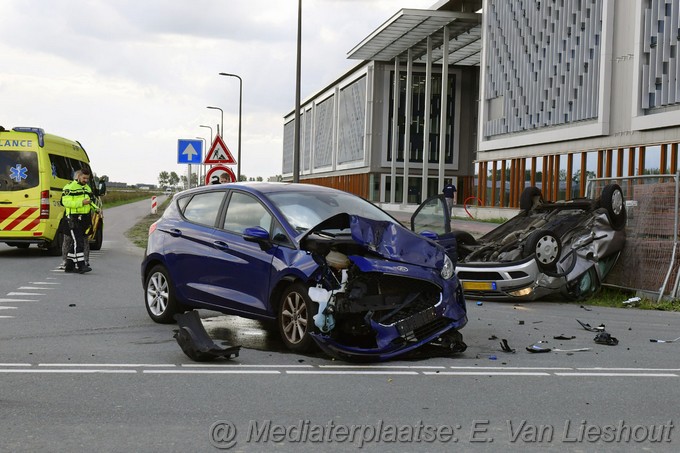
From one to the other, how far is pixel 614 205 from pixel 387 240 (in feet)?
20.3

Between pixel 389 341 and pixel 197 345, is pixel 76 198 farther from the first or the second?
pixel 389 341

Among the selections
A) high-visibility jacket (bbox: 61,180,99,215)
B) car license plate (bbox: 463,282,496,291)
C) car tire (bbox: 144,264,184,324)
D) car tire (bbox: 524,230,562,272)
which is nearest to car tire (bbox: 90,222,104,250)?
high-visibility jacket (bbox: 61,180,99,215)

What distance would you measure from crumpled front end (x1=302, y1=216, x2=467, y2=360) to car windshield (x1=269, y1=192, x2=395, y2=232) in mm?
767

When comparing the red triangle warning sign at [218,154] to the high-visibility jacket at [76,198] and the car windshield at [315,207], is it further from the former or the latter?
the car windshield at [315,207]

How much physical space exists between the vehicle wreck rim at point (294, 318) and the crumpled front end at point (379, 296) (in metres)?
0.26

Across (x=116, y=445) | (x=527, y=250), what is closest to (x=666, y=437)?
(x=116, y=445)

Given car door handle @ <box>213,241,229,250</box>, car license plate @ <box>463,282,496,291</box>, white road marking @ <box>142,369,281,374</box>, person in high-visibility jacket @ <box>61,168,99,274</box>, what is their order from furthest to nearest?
person in high-visibility jacket @ <box>61,168,99,274</box> → car license plate @ <box>463,282,496,291</box> → car door handle @ <box>213,241,229,250</box> → white road marking @ <box>142,369,281,374</box>

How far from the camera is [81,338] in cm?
877

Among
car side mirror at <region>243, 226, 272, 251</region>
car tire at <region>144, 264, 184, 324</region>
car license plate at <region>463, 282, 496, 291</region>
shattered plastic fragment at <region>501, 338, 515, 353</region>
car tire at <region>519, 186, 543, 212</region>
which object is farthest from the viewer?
car tire at <region>519, 186, 543, 212</region>

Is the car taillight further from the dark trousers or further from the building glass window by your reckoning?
the building glass window

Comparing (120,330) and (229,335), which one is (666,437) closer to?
(229,335)

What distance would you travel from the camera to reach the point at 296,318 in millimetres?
7938

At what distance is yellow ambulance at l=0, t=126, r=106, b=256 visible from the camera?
61.5ft

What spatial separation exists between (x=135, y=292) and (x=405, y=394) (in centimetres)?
759
